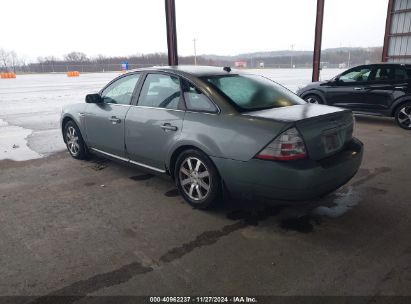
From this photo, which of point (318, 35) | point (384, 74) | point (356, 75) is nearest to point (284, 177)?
point (384, 74)

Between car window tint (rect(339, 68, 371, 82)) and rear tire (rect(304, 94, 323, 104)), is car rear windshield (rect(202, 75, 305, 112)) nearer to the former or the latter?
car window tint (rect(339, 68, 371, 82))

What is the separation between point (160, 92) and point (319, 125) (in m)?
1.90

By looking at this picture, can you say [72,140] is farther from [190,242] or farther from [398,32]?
[398,32]

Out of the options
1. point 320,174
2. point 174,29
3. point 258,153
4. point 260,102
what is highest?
point 174,29

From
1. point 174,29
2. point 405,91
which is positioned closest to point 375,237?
point 405,91

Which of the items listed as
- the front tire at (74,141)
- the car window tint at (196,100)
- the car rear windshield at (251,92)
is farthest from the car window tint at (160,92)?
the front tire at (74,141)

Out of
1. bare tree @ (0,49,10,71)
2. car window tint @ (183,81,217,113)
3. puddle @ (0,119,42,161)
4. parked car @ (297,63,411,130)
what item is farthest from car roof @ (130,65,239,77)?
bare tree @ (0,49,10,71)

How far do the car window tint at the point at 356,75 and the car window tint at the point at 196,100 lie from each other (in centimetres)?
668

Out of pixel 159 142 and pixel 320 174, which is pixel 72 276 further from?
pixel 320 174

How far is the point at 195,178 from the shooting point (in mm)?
3658

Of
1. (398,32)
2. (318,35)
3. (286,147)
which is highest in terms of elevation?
(398,32)

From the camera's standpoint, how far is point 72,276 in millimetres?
2584

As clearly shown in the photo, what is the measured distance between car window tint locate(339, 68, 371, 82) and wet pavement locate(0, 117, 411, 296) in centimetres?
489

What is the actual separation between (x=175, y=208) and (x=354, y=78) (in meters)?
7.22
